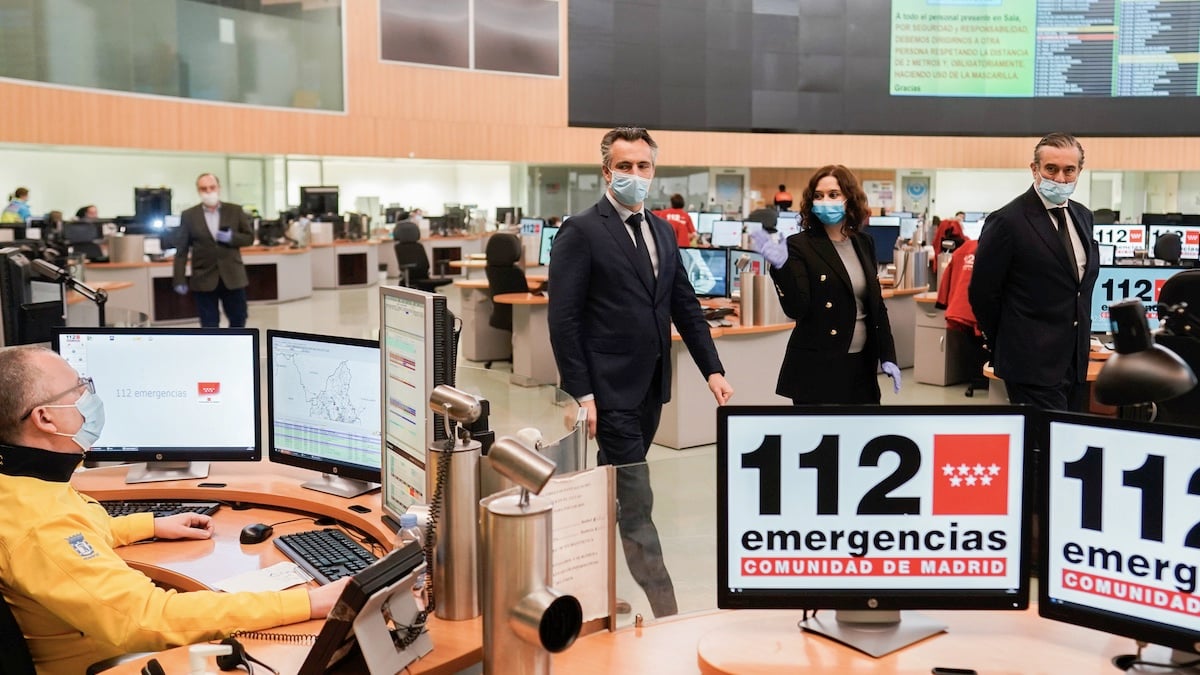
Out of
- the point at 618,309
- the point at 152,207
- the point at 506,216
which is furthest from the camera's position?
the point at 506,216

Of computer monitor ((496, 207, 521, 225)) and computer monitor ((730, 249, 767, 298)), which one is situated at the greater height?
computer monitor ((496, 207, 521, 225))

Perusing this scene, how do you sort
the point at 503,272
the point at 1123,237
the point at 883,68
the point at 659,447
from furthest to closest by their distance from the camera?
1. the point at 883,68
2. the point at 1123,237
3. the point at 503,272
4. the point at 659,447

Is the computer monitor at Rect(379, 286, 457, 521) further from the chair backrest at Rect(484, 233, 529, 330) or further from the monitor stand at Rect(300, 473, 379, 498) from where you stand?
the chair backrest at Rect(484, 233, 529, 330)

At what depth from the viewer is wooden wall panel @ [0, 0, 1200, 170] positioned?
43.0 ft

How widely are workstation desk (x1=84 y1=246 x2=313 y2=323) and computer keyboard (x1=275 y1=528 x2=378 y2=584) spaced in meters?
7.30

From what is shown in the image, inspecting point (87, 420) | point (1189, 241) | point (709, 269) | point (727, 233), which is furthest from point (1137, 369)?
point (727, 233)

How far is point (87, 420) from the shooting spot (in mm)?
2176

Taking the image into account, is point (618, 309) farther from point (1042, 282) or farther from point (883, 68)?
point (883, 68)

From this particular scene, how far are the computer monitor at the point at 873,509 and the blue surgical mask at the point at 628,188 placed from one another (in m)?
1.67

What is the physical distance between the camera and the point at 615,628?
2.01 meters

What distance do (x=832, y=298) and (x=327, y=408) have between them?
177 centimetres

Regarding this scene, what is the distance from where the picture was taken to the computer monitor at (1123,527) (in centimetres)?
169

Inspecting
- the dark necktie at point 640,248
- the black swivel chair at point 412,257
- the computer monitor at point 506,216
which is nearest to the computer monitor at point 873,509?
the dark necktie at point 640,248

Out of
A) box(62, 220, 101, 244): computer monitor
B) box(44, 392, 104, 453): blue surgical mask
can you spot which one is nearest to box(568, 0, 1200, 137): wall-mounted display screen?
box(62, 220, 101, 244): computer monitor
